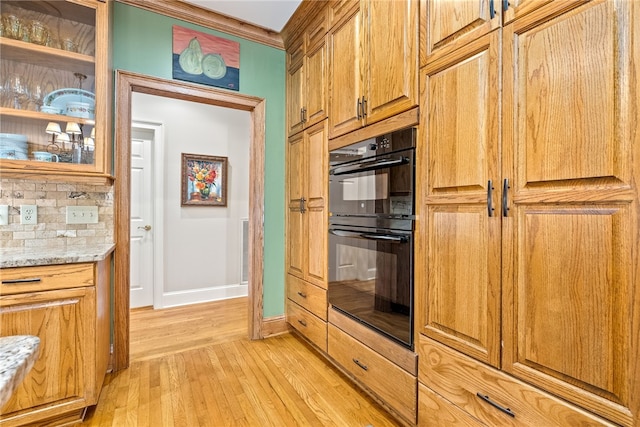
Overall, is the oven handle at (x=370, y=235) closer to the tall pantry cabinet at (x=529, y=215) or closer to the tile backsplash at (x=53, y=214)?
the tall pantry cabinet at (x=529, y=215)

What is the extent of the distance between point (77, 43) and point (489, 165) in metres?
2.42

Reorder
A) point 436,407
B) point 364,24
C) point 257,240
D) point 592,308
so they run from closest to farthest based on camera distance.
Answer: point 592,308 < point 436,407 < point 364,24 < point 257,240

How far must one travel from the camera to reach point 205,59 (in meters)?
2.42

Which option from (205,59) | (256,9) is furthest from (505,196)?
(205,59)

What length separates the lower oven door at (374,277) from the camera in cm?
146

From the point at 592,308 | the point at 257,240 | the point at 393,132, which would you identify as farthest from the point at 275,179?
the point at 592,308

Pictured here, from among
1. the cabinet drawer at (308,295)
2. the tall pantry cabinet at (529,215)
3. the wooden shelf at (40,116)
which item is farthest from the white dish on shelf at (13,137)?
the tall pantry cabinet at (529,215)

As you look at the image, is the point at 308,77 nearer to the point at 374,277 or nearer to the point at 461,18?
the point at 461,18

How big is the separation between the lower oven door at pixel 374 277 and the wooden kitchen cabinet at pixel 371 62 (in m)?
0.66

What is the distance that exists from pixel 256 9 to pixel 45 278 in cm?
225

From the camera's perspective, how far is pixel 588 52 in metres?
0.87

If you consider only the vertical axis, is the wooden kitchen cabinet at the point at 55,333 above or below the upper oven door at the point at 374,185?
below

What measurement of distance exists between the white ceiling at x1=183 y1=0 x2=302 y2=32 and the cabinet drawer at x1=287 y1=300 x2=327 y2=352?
93.1 inches

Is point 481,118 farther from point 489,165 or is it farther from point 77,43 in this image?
point 77,43
